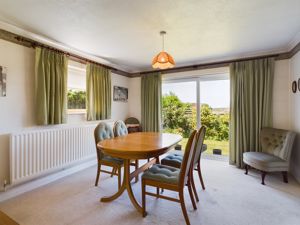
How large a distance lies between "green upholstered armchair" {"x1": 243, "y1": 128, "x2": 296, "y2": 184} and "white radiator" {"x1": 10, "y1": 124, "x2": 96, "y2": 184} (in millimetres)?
3166

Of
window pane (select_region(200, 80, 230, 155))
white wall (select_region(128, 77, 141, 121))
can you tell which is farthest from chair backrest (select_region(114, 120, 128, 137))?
window pane (select_region(200, 80, 230, 155))

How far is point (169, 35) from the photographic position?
2588mm

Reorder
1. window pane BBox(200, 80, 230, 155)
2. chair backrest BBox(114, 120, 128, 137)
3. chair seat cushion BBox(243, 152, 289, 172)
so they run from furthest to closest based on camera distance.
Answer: window pane BBox(200, 80, 230, 155)
chair backrest BBox(114, 120, 128, 137)
chair seat cushion BBox(243, 152, 289, 172)

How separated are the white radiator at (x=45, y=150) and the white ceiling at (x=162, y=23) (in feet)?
5.06

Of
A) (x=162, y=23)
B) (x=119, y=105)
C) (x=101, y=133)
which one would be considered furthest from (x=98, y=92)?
(x=162, y=23)

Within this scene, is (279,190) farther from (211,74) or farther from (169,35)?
(169,35)

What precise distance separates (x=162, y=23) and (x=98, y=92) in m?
2.12

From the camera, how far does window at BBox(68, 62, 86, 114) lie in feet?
10.8

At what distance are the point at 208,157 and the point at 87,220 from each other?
10.2 feet

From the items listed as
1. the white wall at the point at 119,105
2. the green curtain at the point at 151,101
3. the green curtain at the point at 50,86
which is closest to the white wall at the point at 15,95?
the green curtain at the point at 50,86

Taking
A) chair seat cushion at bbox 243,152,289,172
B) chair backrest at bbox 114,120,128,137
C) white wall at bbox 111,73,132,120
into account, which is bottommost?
chair seat cushion at bbox 243,152,289,172

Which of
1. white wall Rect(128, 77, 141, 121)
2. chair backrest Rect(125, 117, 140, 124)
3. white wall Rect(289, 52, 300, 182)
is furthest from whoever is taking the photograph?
white wall Rect(128, 77, 141, 121)

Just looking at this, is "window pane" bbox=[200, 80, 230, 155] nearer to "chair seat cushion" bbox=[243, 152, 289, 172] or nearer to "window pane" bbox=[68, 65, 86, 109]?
"chair seat cushion" bbox=[243, 152, 289, 172]

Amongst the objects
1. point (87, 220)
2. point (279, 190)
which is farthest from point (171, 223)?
point (279, 190)
